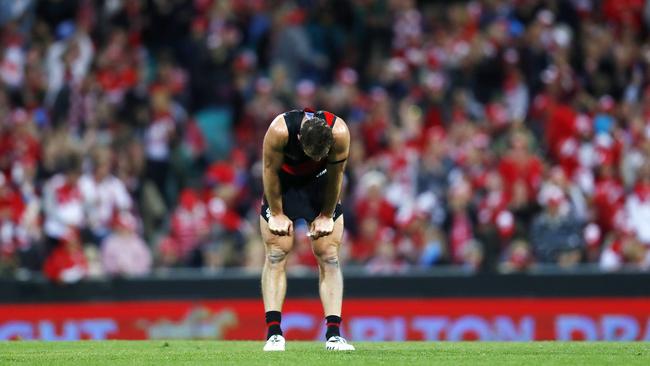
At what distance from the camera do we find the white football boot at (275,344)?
10.7 metres

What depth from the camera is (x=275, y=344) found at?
35.2 ft

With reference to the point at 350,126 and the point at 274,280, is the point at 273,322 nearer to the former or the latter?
the point at 274,280

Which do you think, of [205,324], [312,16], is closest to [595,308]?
[205,324]

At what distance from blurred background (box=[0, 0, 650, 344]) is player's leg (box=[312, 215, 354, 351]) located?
6248 mm

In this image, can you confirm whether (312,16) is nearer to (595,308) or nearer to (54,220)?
(54,220)

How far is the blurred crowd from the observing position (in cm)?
1805

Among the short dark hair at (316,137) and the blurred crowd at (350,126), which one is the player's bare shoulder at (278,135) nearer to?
the short dark hair at (316,137)

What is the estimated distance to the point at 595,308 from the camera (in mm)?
16766

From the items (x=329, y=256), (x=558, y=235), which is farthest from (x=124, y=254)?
(x=329, y=256)

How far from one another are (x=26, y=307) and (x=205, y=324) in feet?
8.42

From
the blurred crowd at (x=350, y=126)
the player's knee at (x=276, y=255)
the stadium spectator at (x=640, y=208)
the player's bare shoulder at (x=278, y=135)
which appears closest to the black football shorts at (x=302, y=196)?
the player's knee at (x=276, y=255)

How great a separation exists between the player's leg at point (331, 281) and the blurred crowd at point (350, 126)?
6.55 meters

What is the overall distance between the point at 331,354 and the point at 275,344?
64 centimetres

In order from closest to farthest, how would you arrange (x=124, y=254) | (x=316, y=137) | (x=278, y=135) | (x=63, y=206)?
1. (x=316, y=137)
2. (x=278, y=135)
3. (x=124, y=254)
4. (x=63, y=206)
